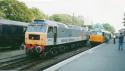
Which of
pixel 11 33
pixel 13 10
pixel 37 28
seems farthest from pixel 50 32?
pixel 13 10

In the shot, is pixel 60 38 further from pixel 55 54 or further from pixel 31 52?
pixel 31 52

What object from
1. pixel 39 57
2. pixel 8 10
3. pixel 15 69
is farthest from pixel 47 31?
pixel 8 10

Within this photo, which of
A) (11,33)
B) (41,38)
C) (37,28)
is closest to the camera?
(41,38)

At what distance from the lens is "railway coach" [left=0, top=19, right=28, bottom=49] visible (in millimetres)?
29308

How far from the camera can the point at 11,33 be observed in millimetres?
30969

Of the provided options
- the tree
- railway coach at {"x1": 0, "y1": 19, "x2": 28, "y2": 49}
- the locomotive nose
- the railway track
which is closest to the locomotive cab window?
the locomotive nose

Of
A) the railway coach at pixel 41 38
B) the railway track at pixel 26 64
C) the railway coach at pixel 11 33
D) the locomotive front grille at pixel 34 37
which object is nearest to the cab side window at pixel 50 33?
the railway coach at pixel 41 38

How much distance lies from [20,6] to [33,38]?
160 feet

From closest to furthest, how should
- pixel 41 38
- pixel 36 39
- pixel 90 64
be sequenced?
pixel 90 64, pixel 41 38, pixel 36 39

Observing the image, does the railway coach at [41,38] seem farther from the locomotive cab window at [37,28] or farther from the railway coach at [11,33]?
the railway coach at [11,33]

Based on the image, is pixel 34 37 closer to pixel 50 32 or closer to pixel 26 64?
pixel 50 32

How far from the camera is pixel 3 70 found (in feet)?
53.2

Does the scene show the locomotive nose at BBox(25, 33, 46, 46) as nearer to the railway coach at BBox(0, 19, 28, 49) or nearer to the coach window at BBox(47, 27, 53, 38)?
the coach window at BBox(47, 27, 53, 38)

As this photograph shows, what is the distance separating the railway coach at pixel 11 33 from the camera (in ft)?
96.2
